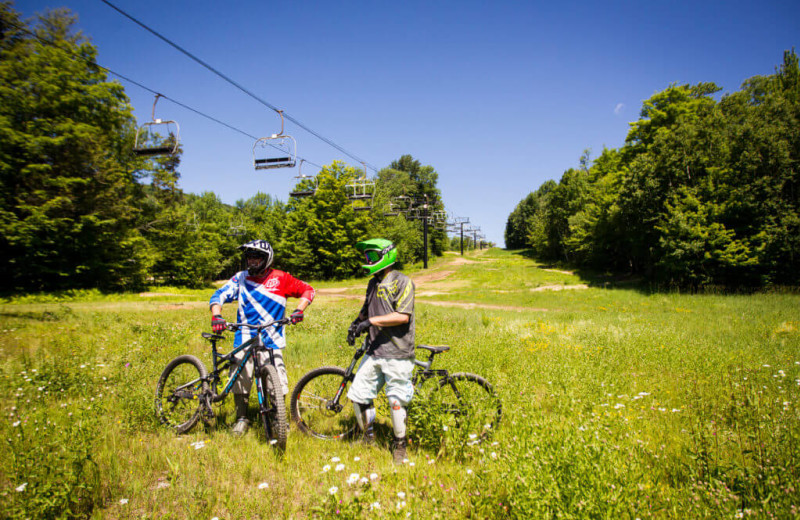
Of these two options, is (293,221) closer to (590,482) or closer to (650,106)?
(650,106)

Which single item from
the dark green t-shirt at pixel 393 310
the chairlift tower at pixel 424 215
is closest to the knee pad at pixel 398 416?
the dark green t-shirt at pixel 393 310

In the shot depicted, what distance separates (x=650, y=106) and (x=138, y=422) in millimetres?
45400

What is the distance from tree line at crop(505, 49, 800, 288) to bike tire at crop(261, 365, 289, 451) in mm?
29847

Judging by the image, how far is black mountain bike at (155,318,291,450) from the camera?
13.2 ft

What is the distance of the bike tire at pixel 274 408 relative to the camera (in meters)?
3.96

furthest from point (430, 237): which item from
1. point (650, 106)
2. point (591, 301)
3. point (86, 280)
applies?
point (86, 280)

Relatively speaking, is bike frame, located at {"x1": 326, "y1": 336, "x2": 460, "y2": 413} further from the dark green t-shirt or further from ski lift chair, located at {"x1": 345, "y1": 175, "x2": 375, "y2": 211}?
ski lift chair, located at {"x1": 345, "y1": 175, "x2": 375, "y2": 211}

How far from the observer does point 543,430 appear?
3635mm

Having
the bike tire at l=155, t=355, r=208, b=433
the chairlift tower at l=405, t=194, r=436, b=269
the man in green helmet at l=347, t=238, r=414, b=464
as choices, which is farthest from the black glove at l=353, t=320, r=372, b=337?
the chairlift tower at l=405, t=194, r=436, b=269

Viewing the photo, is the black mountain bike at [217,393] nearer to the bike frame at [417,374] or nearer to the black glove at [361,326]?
the bike frame at [417,374]

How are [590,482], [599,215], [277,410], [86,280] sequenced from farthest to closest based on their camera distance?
[599,215]
[86,280]
[277,410]
[590,482]

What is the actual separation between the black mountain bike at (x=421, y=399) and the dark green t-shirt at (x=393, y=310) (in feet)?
0.66

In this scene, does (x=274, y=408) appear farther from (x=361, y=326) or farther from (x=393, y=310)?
(x=393, y=310)

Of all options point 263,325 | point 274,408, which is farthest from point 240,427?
point 263,325
